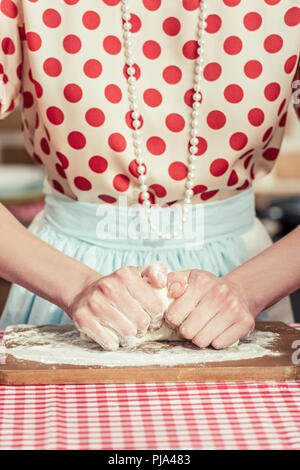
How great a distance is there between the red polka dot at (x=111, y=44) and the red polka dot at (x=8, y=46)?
0.14 meters

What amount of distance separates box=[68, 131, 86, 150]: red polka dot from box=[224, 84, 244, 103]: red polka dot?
23 cm

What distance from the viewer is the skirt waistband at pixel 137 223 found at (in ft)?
3.70

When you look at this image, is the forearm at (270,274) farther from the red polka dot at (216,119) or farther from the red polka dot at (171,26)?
the red polka dot at (171,26)

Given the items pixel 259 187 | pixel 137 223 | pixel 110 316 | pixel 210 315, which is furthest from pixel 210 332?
pixel 259 187

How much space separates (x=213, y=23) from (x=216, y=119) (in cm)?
14

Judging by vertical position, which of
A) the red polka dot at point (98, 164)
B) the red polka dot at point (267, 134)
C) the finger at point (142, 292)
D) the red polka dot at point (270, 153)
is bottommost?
the finger at point (142, 292)

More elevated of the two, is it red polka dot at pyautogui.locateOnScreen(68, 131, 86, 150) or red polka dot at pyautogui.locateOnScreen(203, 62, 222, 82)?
red polka dot at pyautogui.locateOnScreen(203, 62, 222, 82)

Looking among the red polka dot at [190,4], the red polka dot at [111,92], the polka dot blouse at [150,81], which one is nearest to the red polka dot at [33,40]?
the polka dot blouse at [150,81]

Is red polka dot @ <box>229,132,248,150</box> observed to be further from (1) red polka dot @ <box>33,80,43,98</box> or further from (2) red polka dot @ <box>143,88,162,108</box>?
(1) red polka dot @ <box>33,80,43,98</box>

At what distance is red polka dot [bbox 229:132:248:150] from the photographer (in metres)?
1.10

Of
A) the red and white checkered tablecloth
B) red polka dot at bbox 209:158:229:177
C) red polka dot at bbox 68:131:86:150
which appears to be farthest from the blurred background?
the red and white checkered tablecloth

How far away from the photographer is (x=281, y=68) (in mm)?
1084

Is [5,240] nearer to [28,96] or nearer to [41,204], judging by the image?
[28,96]
